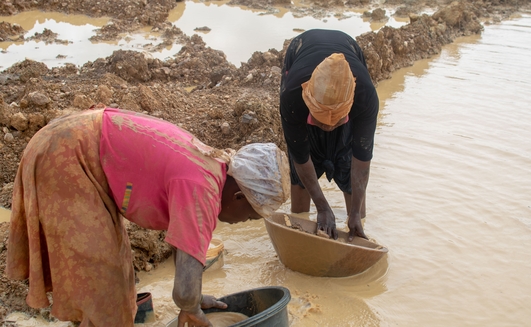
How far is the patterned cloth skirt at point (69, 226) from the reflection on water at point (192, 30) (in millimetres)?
6090

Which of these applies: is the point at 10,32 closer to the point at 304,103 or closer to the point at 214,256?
the point at 214,256

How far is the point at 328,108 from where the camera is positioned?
253 cm

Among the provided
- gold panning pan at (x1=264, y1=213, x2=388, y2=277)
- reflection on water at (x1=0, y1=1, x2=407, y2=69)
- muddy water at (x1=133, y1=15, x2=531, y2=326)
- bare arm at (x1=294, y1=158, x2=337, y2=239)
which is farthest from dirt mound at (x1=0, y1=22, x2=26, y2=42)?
bare arm at (x1=294, y1=158, x2=337, y2=239)

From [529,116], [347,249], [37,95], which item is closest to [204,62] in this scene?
[37,95]

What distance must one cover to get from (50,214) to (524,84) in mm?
7099

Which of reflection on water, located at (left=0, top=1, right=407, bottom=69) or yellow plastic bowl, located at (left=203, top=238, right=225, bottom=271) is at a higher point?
reflection on water, located at (left=0, top=1, right=407, bottom=69)

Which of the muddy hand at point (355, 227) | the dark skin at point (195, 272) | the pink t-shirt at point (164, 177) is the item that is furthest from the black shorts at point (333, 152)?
the pink t-shirt at point (164, 177)

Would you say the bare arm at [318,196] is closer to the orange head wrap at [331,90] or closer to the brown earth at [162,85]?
the orange head wrap at [331,90]

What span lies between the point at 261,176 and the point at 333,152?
1.54 m

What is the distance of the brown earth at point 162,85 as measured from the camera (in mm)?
4137

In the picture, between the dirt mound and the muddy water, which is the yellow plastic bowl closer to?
the muddy water

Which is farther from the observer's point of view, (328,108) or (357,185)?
(357,185)

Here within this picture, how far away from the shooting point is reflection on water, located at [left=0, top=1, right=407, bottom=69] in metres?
8.28

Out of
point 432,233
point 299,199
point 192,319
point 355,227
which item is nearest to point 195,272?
point 192,319
